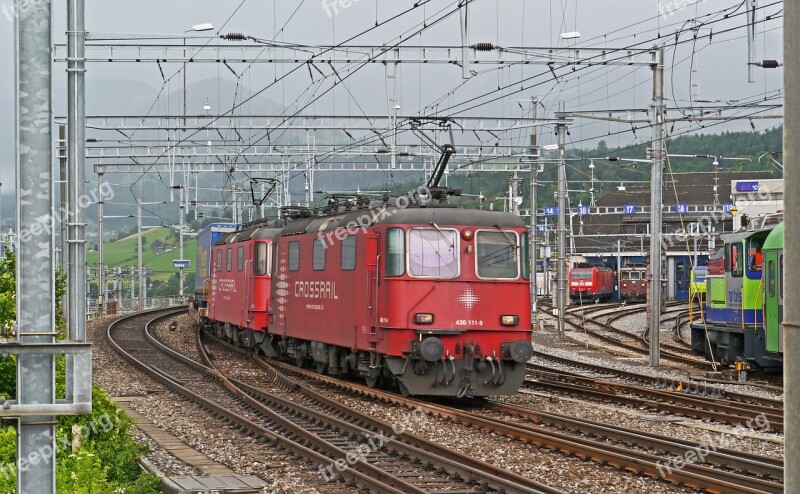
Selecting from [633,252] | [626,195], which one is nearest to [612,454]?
[633,252]

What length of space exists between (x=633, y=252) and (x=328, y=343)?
199ft

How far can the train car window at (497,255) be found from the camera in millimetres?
16953

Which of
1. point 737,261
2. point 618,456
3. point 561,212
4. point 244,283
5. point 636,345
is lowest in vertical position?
point 636,345

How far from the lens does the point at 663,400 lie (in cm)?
1764

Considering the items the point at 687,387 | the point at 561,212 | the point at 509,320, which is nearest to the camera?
the point at 509,320

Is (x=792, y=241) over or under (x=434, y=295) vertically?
over

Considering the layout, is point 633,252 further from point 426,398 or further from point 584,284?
point 426,398

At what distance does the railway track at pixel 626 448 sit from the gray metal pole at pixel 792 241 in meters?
5.15

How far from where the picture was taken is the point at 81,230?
8.45 metres

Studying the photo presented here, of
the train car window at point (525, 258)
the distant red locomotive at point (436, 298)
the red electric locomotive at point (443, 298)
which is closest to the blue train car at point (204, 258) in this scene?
the distant red locomotive at point (436, 298)

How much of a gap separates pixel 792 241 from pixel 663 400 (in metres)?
13.6

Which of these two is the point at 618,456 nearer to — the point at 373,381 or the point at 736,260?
the point at 373,381
